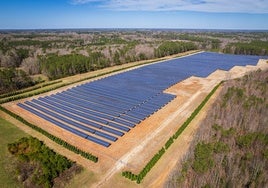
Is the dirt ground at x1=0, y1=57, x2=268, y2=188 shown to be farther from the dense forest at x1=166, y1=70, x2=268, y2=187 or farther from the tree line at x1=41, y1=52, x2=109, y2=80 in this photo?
the tree line at x1=41, y1=52, x2=109, y2=80

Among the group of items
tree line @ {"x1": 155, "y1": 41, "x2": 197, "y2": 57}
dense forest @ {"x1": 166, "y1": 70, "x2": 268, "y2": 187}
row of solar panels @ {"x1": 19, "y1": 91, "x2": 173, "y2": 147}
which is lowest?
row of solar panels @ {"x1": 19, "y1": 91, "x2": 173, "y2": 147}

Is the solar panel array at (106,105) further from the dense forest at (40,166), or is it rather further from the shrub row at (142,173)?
the shrub row at (142,173)

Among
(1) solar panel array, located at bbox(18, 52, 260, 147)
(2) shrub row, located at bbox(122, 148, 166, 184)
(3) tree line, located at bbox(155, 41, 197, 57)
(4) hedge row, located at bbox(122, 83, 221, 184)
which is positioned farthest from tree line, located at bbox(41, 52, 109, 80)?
(2) shrub row, located at bbox(122, 148, 166, 184)

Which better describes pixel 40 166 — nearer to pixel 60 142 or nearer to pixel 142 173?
pixel 60 142

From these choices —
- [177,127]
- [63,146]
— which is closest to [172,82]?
[177,127]

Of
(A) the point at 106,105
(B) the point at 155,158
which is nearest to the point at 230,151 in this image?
(B) the point at 155,158

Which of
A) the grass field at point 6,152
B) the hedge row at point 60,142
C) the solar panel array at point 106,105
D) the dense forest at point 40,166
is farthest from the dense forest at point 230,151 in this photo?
the grass field at point 6,152
